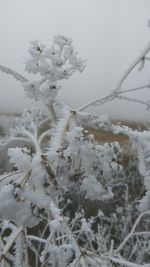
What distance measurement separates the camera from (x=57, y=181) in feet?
4.02

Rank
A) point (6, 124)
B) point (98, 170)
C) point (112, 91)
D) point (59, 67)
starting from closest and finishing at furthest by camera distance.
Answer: point (98, 170)
point (59, 67)
point (112, 91)
point (6, 124)

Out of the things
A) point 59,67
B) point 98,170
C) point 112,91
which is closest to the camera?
point 98,170

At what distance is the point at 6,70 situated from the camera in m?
1.64

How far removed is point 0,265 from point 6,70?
65cm

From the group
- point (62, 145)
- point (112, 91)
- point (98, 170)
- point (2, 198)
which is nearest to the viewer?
point (2, 198)

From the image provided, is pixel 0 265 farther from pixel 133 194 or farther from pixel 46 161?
pixel 133 194

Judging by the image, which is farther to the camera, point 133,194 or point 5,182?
point 133,194

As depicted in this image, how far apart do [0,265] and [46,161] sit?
62 cm

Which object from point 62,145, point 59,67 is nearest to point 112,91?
point 59,67

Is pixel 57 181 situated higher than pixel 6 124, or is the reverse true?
pixel 6 124

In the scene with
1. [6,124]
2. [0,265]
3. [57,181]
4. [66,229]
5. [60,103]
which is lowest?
[0,265]

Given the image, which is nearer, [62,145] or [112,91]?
[62,145]

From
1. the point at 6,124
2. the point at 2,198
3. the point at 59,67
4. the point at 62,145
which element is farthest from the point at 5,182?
the point at 6,124

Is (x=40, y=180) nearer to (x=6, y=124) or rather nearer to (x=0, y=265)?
(x=0, y=265)
